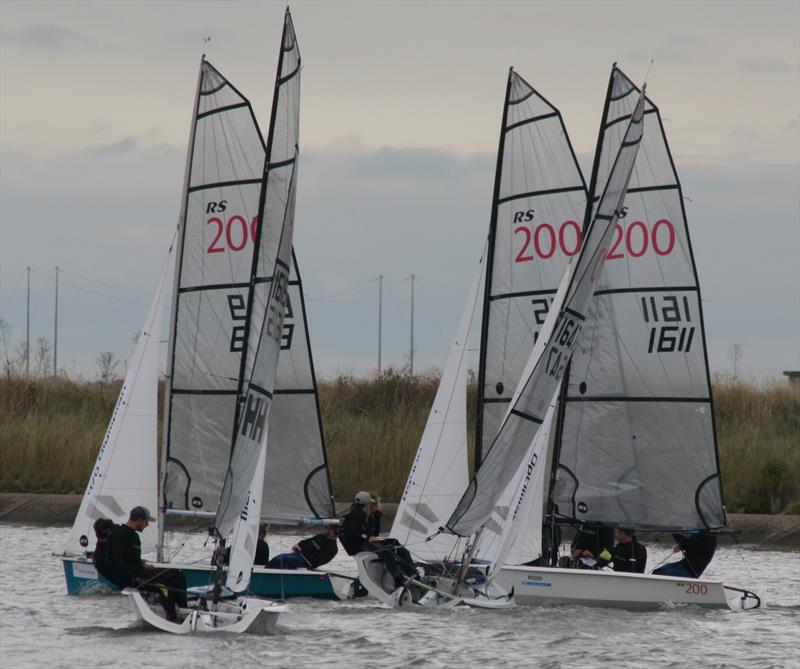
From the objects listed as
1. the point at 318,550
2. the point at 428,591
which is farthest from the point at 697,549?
the point at 318,550

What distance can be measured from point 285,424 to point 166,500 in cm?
166

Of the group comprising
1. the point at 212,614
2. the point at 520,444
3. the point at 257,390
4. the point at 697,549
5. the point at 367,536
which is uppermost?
the point at 257,390

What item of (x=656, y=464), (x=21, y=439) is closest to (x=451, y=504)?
(x=656, y=464)

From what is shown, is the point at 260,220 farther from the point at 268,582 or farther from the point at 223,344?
the point at 268,582

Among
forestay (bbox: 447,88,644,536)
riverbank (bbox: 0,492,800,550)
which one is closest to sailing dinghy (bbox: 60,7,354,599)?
forestay (bbox: 447,88,644,536)

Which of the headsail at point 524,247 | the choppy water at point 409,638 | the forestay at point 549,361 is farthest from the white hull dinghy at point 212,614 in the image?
the headsail at point 524,247

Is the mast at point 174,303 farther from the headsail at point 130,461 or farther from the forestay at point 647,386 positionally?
the forestay at point 647,386

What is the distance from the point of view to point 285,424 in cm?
2083

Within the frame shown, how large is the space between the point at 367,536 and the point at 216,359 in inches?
110

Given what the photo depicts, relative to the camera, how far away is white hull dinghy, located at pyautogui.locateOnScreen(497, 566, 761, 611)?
18047mm

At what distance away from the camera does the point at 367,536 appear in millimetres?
19938

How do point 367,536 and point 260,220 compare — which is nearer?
point 260,220

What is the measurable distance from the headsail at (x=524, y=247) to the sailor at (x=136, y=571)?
6.37m

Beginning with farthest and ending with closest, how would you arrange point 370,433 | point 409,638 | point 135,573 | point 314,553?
point 370,433 → point 314,553 → point 409,638 → point 135,573
